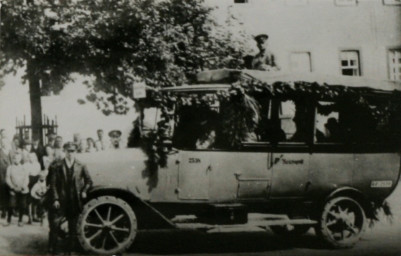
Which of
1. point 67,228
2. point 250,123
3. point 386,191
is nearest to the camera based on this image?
point 67,228

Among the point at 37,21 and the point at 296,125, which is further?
the point at 296,125

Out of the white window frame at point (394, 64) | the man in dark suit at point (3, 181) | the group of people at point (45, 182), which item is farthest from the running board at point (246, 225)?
the white window frame at point (394, 64)

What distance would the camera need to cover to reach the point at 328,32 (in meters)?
4.72

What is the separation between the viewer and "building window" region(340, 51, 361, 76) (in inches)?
178

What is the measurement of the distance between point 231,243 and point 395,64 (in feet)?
7.33

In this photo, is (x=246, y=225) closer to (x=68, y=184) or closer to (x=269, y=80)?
(x=269, y=80)

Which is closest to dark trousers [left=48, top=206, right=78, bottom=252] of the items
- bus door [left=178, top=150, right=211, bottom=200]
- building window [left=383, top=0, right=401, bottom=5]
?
bus door [left=178, top=150, right=211, bottom=200]

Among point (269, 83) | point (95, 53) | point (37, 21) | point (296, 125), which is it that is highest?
point (37, 21)

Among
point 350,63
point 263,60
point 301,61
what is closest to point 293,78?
point 301,61

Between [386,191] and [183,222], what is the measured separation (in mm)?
1937

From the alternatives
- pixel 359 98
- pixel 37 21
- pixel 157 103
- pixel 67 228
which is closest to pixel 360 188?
pixel 359 98

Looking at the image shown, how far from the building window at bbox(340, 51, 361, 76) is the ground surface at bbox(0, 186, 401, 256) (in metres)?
1.18

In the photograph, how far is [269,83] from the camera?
4.55 meters

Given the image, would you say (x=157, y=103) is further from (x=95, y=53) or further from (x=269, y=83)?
(x=269, y=83)
